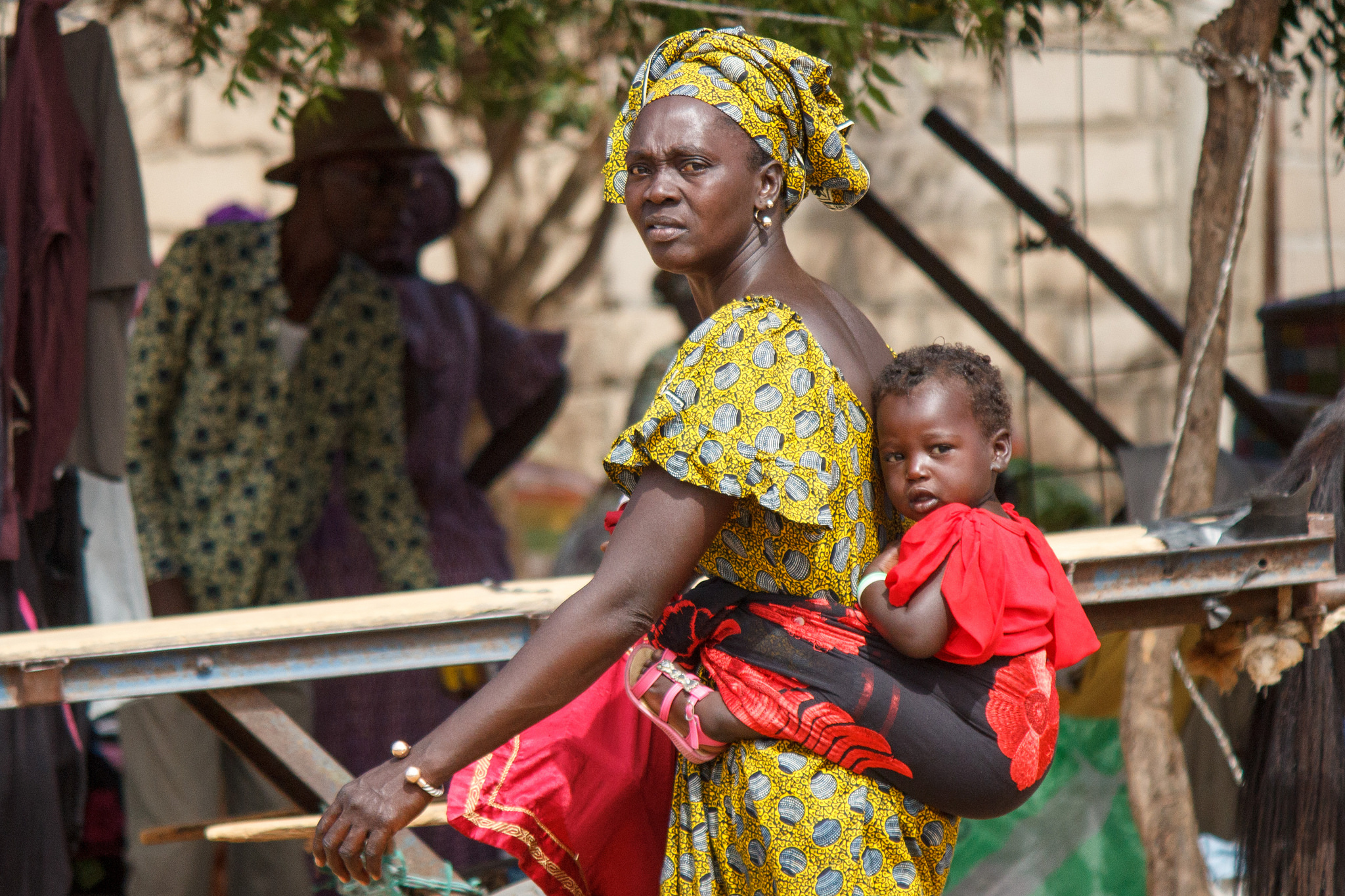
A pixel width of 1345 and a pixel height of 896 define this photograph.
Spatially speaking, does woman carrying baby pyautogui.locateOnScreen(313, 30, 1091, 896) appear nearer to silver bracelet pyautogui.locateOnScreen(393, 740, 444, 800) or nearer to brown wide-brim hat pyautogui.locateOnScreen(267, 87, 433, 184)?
silver bracelet pyautogui.locateOnScreen(393, 740, 444, 800)

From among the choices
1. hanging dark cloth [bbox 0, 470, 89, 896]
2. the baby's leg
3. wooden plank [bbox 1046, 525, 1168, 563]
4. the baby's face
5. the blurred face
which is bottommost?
hanging dark cloth [bbox 0, 470, 89, 896]

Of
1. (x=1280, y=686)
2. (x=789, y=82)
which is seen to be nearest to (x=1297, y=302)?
(x=1280, y=686)

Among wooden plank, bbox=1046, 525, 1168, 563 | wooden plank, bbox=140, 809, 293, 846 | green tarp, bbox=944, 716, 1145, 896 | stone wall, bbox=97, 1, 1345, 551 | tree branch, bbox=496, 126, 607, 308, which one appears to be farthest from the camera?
stone wall, bbox=97, 1, 1345, 551

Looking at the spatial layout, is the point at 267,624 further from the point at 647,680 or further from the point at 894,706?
the point at 894,706

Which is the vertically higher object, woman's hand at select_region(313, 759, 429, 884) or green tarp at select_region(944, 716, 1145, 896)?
woman's hand at select_region(313, 759, 429, 884)

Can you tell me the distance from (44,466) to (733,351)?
216 cm

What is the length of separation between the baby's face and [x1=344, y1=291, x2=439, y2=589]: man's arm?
2965mm

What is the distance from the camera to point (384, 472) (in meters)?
4.61

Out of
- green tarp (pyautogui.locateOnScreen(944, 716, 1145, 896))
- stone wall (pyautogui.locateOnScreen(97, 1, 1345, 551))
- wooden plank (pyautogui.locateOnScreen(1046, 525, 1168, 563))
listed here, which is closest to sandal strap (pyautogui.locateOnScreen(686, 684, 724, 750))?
wooden plank (pyautogui.locateOnScreen(1046, 525, 1168, 563))

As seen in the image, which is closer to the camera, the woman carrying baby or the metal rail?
the woman carrying baby

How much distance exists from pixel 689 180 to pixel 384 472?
9.75 feet

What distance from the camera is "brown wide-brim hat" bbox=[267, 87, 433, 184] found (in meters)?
4.38

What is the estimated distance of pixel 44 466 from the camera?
10.6ft

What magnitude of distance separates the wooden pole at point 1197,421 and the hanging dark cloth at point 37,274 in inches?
101
